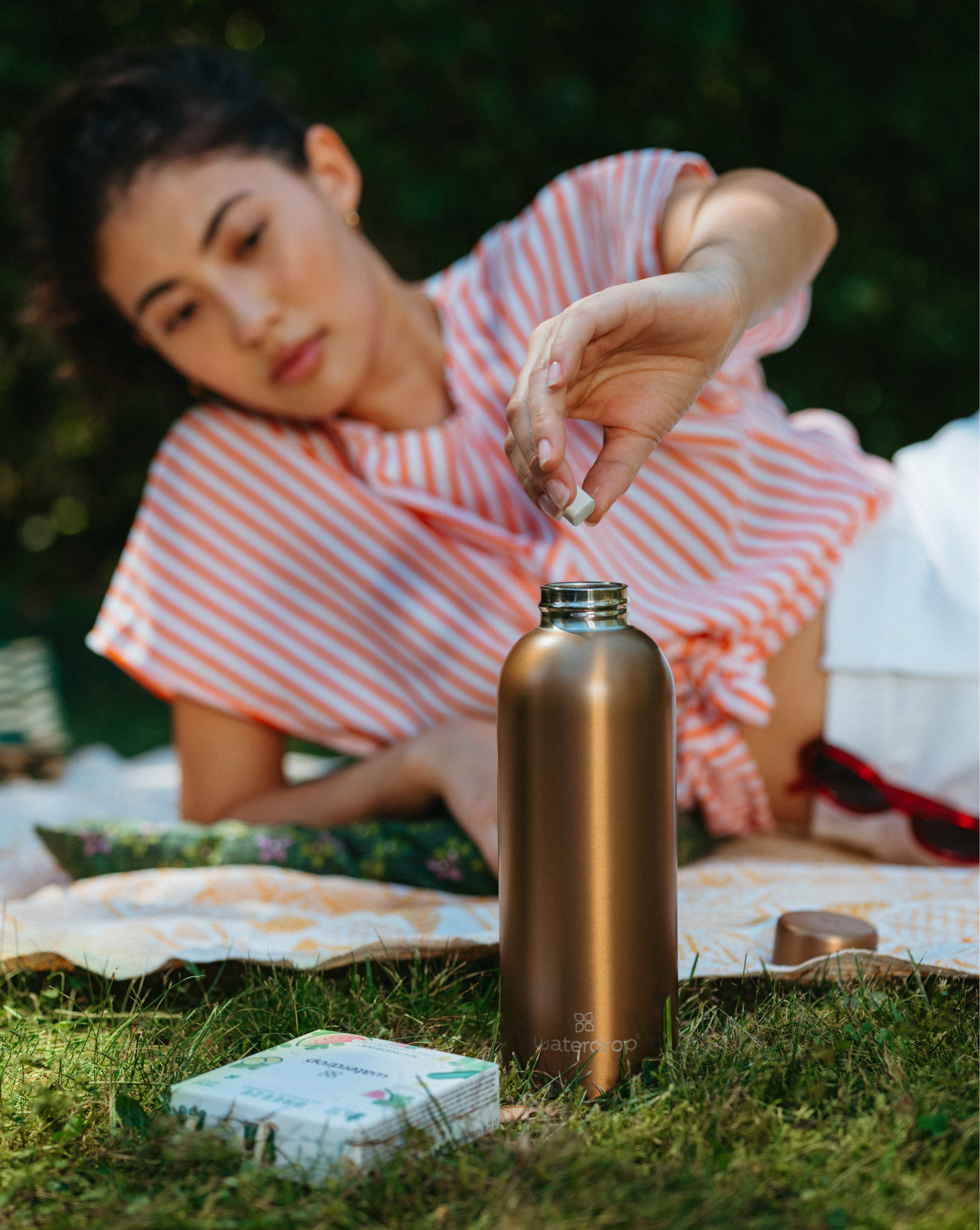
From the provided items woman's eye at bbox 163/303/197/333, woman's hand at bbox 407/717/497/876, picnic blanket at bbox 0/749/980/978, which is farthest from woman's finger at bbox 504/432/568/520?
woman's eye at bbox 163/303/197/333

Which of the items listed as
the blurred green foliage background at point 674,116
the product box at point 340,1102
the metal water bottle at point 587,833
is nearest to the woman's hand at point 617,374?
the metal water bottle at point 587,833

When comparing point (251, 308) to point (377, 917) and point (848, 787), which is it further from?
point (848, 787)

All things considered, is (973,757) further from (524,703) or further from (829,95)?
(829,95)

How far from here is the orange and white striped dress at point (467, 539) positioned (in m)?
2.00

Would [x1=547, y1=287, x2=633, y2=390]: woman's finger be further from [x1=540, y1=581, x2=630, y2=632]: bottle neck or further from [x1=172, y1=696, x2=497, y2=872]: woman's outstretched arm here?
[x1=172, y1=696, x2=497, y2=872]: woman's outstretched arm

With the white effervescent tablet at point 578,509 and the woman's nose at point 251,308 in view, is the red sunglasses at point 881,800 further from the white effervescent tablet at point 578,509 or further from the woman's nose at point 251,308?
the woman's nose at point 251,308

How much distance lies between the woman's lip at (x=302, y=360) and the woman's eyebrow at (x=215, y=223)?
0.21m

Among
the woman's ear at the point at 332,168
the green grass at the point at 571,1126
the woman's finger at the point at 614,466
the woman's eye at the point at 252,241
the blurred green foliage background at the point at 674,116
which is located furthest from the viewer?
the blurred green foliage background at the point at 674,116

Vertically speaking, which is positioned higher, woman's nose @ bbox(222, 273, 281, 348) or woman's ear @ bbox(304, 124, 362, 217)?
woman's ear @ bbox(304, 124, 362, 217)

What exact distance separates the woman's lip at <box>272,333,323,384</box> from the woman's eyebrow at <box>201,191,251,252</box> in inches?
8.2

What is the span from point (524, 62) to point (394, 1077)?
154 inches

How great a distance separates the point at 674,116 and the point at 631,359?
10.9ft

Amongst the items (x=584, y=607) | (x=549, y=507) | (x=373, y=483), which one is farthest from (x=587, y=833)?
(x=373, y=483)

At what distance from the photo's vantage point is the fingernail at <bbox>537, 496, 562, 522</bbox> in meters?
1.11
